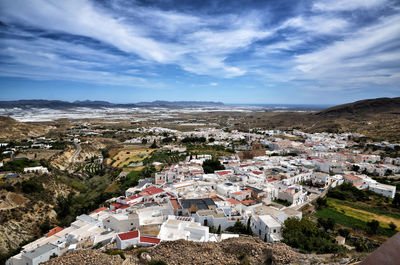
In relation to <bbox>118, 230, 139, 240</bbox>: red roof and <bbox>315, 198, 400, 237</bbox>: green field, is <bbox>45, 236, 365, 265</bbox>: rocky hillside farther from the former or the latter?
<bbox>315, 198, 400, 237</bbox>: green field

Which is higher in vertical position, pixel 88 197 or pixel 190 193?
pixel 190 193

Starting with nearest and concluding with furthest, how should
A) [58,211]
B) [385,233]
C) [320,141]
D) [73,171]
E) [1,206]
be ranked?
[385,233] → [1,206] → [58,211] → [73,171] → [320,141]

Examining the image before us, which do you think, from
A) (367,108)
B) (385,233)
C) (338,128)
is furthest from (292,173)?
(367,108)

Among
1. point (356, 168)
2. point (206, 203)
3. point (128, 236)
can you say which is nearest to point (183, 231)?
point (128, 236)

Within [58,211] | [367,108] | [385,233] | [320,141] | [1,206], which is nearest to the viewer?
[385,233]

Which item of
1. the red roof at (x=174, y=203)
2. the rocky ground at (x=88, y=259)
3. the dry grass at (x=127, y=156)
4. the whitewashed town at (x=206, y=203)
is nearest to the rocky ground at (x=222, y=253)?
the rocky ground at (x=88, y=259)

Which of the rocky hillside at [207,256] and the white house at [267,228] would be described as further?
the white house at [267,228]

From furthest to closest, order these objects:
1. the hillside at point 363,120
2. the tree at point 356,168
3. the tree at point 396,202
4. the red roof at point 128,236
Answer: the hillside at point 363,120
the tree at point 356,168
the tree at point 396,202
the red roof at point 128,236

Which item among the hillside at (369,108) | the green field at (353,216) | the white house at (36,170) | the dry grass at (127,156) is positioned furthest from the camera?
the hillside at (369,108)

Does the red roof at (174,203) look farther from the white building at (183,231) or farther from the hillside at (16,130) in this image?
the hillside at (16,130)

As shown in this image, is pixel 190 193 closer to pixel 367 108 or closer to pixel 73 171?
pixel 73 171

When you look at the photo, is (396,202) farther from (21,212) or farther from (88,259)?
(21,212)
